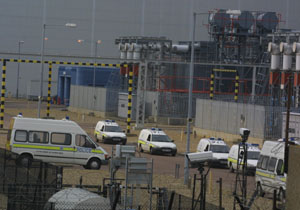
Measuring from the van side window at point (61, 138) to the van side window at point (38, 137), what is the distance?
0.94 ft

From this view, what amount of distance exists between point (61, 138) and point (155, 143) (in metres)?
9.27

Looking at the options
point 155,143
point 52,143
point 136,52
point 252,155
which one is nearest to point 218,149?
point 252,155

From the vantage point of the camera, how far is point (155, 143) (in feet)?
130

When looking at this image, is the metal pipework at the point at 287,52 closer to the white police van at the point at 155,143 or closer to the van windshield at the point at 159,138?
the white police van at the point at 155,143

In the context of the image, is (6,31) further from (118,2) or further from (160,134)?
(160,134)

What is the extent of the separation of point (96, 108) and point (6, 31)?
62.2 feet

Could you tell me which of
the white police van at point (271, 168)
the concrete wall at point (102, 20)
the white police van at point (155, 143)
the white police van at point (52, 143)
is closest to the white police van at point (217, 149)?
the white police van at point (155, 143)

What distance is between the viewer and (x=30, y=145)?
31.1 meters

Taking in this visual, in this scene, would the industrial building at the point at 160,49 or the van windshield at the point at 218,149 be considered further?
the industrial building at the point at 160,49

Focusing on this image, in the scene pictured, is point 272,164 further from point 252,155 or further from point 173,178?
point 252,155

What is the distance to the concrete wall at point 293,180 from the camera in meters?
12.2

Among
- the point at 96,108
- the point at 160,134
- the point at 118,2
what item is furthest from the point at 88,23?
the point at 160,134

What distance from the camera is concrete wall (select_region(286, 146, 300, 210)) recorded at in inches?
481

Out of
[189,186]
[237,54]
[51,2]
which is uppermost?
[51,2]
